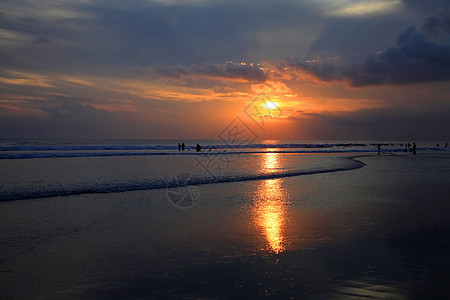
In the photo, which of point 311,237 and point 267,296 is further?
point 311,237

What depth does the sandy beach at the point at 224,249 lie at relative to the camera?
187 inches

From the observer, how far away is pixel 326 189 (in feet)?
49.1

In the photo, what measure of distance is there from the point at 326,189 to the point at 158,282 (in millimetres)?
11473

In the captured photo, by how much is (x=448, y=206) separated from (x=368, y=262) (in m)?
7.15

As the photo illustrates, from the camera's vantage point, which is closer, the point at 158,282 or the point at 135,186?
the point at 158,282

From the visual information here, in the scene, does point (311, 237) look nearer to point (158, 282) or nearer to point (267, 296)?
point (267, 296)

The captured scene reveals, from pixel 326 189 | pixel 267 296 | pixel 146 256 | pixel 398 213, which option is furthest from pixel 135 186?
pixel 267 296

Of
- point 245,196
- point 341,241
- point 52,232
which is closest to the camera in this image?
point 341,241

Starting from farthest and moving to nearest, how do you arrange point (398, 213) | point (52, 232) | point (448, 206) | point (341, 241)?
point (448, 206)
point (398, 213)
point (52, 232)
point (341, 241)

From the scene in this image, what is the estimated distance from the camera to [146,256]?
19.9 ft

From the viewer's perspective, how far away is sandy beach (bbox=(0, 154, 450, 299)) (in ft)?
15.6

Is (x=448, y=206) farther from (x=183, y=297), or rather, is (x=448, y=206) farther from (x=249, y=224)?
(x=183, y=297)

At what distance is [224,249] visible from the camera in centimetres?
650

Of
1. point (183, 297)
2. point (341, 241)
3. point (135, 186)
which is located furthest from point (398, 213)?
point (135, 186)
